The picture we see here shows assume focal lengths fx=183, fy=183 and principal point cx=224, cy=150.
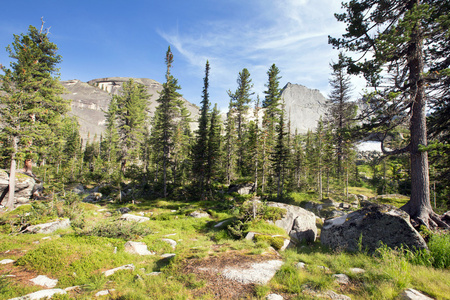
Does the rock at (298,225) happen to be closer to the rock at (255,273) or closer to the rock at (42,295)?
the rock at (255,273)

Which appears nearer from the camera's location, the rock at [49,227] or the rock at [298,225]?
the rock at [298,225]

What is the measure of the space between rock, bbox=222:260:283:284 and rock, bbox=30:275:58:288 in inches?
203

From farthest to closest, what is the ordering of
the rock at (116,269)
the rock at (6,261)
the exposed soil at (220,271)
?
the rock at (6,261) → the rock at (116,269) → the exposed soil at (220,271)

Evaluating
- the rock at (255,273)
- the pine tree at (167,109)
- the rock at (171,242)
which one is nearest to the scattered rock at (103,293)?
the rock at (255,273)

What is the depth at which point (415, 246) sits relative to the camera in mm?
6258

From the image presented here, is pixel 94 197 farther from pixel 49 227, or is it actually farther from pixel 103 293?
pixel 103 293

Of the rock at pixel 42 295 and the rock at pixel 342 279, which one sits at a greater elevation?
the rock at pixel 342 279

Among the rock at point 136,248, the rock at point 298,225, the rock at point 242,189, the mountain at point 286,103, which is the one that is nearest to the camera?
the rock at point 136,248

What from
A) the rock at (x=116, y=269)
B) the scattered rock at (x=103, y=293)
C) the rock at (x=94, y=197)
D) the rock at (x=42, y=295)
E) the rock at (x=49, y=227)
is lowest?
the rock at (x=94, y=197)

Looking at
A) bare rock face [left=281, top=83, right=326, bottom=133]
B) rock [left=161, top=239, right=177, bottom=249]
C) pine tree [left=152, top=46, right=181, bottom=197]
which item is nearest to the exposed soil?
rock [left=161, top=239, right=177, bottom=249]

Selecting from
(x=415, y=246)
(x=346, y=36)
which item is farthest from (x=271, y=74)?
(x=415, y=246)

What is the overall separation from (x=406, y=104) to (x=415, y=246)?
5641mm

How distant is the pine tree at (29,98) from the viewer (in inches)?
669

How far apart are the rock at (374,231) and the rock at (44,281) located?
9.92 m
